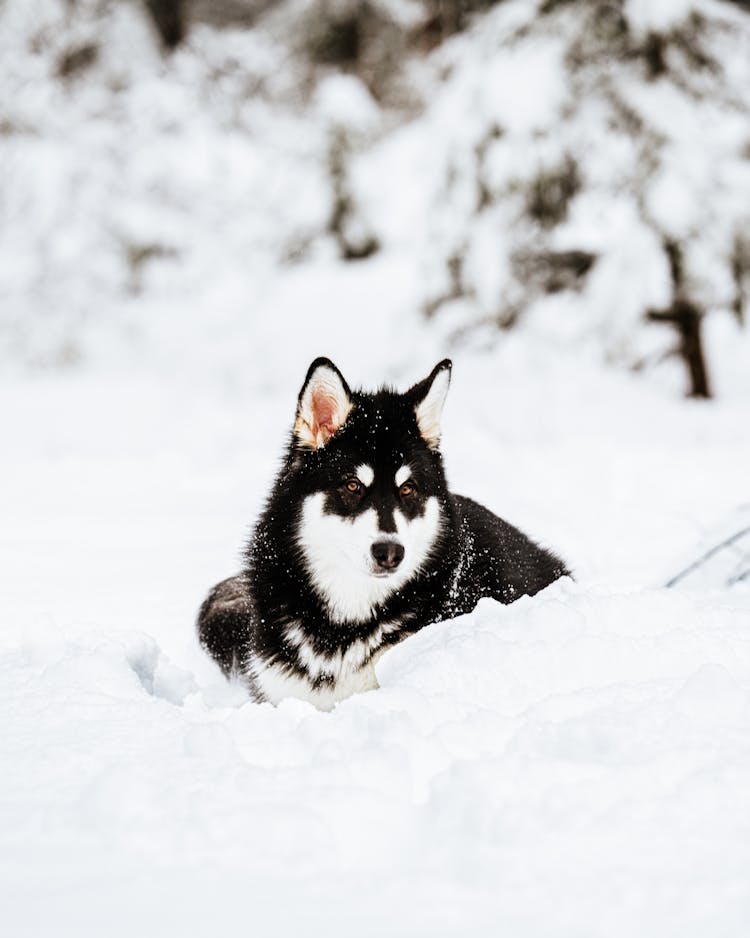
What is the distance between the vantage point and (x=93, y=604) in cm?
591

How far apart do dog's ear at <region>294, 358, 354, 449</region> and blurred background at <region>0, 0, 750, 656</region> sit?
184cm

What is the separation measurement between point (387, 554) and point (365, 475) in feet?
1.43

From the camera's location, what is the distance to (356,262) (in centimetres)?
2152

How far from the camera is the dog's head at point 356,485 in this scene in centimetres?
407

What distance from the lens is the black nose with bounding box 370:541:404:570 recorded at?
151 inches

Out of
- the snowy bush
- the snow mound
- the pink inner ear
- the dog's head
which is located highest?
the snowy bush

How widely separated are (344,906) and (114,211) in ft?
67.0

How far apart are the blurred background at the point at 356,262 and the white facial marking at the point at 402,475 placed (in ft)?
6.52

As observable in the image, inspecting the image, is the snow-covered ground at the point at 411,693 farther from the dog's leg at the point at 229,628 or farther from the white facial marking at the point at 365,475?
the white facial marking at the point at 365,475

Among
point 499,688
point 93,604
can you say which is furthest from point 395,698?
point 93,604

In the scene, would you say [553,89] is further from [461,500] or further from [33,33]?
[33,33]

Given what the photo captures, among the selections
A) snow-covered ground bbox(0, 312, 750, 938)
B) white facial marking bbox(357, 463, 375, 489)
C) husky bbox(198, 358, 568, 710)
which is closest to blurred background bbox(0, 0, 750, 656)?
husky bbox(198, 358, 568, 710)

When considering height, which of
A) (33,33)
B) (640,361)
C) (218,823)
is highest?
(33,33)

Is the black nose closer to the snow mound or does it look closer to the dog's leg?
the snow mound
